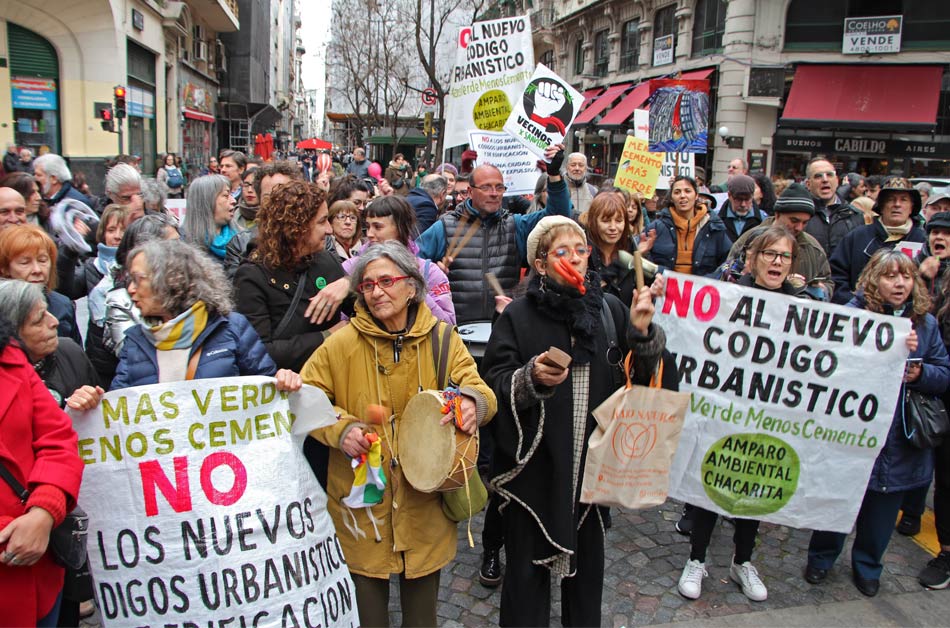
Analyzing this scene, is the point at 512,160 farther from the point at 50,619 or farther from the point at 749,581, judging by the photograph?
the point at 50,619

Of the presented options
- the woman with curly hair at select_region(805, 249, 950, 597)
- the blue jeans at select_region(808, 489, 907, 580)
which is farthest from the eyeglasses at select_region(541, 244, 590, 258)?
the blue jeans at select_region(808, 489, 907, 580)

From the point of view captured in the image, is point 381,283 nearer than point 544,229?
Yes

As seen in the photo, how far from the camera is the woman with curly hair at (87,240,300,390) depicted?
9.39 ft

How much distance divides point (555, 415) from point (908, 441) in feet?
7.31

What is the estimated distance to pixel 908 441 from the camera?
155 inches

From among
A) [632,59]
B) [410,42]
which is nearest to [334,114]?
[410,42]

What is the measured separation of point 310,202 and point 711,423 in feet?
7.99

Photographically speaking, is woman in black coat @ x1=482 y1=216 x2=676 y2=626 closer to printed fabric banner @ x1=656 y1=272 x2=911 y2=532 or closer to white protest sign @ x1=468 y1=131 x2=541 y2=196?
printed fabric banner @ x1=656 y1=272 x2=911 y2=532

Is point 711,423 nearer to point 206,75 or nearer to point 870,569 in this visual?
point 870,569

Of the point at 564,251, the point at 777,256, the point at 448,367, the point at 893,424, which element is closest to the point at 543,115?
the point at 777,256

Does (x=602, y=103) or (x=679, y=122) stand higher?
(x=602, y=103)

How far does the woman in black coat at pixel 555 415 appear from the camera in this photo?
120 inches

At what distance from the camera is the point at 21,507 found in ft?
7.74

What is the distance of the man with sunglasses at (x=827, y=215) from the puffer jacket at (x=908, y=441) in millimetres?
2675
